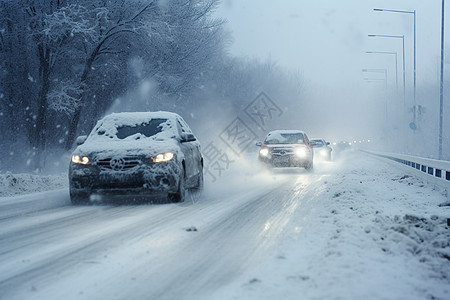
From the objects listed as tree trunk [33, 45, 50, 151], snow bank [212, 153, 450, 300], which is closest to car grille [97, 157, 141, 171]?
snow bank [212, 153, 450, 300]

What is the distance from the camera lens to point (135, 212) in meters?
7.93

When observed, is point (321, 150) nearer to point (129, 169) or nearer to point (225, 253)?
point (129, 169)

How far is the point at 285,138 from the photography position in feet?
65.2

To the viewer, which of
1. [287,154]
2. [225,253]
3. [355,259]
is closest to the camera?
[355,259]

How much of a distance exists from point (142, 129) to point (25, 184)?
4.02 metres

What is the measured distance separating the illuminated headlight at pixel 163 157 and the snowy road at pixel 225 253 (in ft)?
3.16

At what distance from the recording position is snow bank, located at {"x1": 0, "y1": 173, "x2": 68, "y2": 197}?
11469 mm

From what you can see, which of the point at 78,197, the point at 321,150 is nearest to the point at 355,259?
the point at 78,197

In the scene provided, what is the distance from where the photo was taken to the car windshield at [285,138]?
19594mm

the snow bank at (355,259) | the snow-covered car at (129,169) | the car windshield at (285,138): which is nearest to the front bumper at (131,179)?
the snow-covered car at (129,169)

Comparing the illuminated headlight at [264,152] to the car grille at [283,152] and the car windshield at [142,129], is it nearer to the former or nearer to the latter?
the car grille at [283,152]

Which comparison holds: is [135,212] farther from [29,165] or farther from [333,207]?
[29,165]

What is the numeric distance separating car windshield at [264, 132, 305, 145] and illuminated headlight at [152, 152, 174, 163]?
11.0m

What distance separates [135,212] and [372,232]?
153 inches
